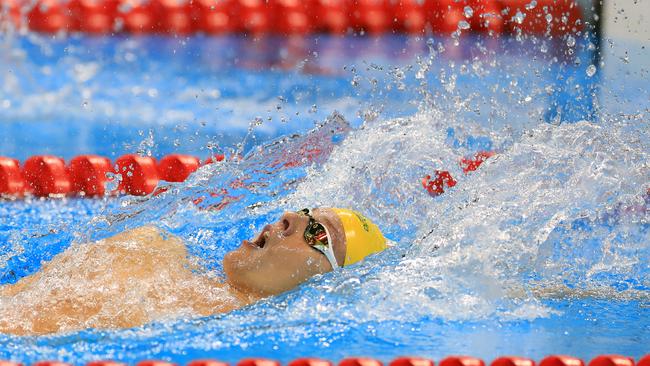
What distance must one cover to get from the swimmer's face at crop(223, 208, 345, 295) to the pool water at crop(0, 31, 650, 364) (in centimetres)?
5

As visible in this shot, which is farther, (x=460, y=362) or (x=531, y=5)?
(x=531, y=5)

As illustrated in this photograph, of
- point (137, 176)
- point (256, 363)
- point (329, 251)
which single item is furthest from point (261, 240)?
point (137, 176)

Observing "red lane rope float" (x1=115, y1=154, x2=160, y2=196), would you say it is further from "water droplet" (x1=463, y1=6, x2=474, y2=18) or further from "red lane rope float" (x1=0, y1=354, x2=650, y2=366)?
"water droplet" (x1=463, y1=6, x2=474, y2=18)

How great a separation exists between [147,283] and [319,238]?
1.51ft

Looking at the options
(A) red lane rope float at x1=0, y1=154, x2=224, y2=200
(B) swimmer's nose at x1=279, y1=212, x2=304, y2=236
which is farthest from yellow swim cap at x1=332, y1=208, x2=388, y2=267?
(A) red lane rope float at x1=0, y1=154, x2=224, y2=200

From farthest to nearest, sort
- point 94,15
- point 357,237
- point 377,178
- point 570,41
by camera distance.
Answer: point 570,41
point 94,15
point 377,178
point 357,237

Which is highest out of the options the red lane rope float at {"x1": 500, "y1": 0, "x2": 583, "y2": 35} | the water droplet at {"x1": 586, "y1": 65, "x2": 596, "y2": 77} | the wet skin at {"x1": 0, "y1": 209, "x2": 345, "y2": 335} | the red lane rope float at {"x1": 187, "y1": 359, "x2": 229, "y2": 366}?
the red lane rope float at {"x1": 500, "y1": 0, "x2": 583, "y2": 35}

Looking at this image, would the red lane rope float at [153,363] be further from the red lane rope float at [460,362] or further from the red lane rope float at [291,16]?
the red lane rope float at [291,16]

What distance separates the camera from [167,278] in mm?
2432

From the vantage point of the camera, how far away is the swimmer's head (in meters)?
2.37

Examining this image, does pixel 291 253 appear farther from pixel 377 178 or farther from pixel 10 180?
pixel 10 180

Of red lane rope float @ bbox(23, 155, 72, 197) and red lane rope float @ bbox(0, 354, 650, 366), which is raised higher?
red lane rope float @ bbox(23, 155, 72, 197)

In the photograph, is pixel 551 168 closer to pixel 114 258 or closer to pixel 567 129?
pixel 567 129

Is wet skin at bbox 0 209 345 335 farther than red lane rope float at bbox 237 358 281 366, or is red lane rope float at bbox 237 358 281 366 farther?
wet skin at bbox 0 209 345 335
